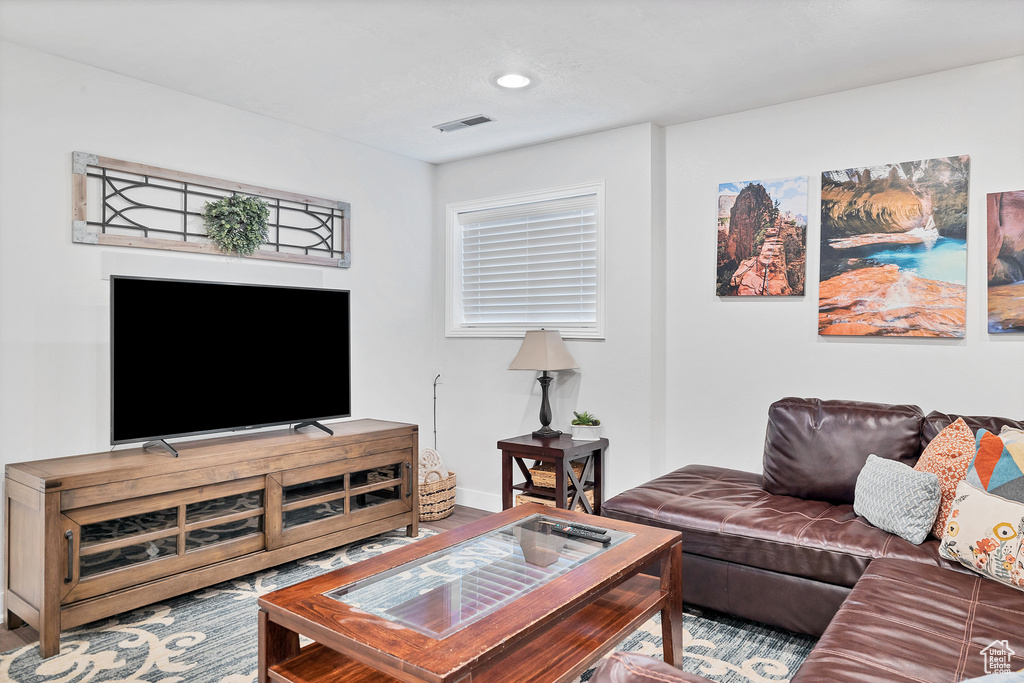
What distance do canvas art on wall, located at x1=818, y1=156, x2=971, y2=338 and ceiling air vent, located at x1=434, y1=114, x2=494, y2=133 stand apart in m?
1.92

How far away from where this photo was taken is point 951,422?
2.72 metres

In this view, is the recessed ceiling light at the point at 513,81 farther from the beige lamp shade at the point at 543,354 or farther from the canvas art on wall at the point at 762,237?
the beige lamp shade at the point at 543,354

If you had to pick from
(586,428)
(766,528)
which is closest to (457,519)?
(586,428)

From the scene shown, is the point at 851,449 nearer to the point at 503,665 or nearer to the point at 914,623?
the point at 914,623

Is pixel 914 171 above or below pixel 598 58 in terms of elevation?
below

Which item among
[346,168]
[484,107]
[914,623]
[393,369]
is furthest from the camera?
[393,369]

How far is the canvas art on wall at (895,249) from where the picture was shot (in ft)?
9.94

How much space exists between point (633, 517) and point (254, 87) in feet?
9.28

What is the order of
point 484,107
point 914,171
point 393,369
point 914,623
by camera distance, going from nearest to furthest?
point 914,623
point 914,171
point 484,107
point 393,369

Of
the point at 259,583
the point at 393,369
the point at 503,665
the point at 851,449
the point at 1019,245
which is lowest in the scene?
the point at 259,583

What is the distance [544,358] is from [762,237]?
141 cm

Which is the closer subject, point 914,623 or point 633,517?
point 914,623

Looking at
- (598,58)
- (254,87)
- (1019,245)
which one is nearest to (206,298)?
(254,87)

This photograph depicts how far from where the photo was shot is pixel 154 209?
3.23m
